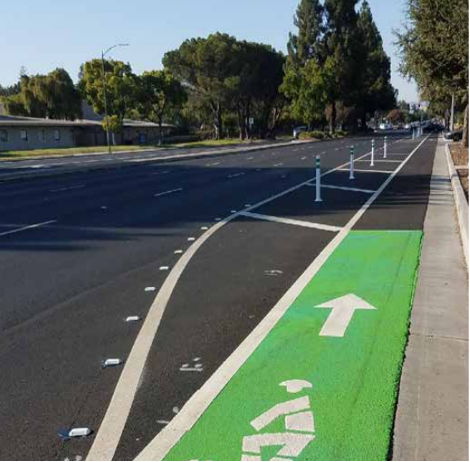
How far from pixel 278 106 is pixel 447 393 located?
88688mm

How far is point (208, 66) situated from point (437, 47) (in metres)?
62.0

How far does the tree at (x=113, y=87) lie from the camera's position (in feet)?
212

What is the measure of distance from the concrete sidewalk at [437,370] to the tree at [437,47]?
748 centimetres

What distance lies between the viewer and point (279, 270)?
802 centimetres

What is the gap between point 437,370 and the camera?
450cm

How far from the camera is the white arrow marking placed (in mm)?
5550

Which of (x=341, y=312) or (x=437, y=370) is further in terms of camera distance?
(x=341, y=312)

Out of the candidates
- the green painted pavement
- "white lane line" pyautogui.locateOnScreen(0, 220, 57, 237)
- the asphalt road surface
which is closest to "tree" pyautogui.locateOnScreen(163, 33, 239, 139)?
the asphalt road surface

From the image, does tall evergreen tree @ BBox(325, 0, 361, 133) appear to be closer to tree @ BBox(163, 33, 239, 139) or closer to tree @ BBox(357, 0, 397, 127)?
tree @ BBox(357, 0, 397, 127)

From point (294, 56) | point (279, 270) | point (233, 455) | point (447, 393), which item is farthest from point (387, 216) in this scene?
point (294, 56)

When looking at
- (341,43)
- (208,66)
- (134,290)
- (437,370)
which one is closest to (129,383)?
(437,370)

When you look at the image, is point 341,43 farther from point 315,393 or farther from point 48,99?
point 315,393

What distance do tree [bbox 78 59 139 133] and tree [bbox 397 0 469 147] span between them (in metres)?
48.3

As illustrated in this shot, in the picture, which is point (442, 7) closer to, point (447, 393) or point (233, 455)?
point (447, 393)
